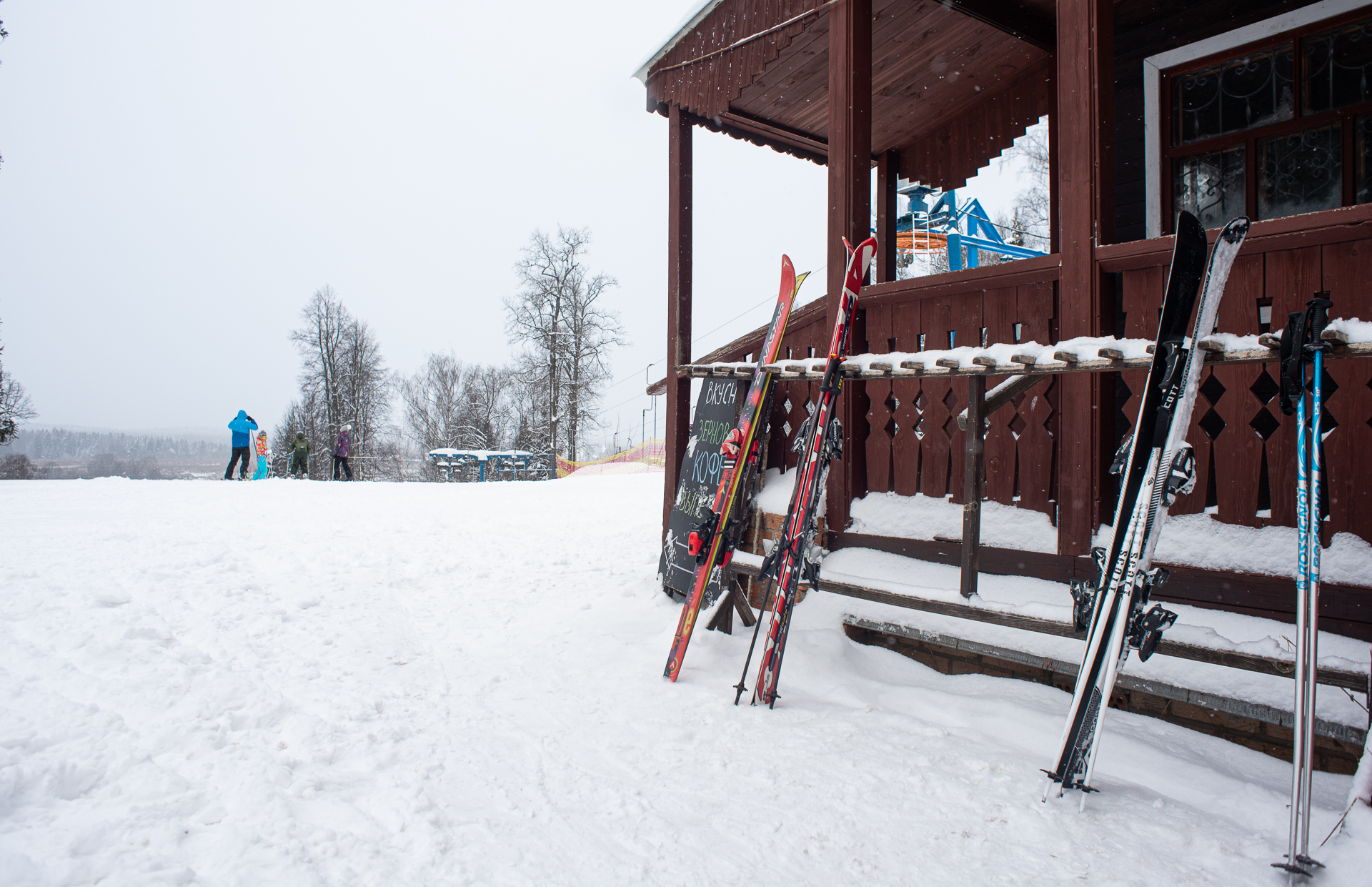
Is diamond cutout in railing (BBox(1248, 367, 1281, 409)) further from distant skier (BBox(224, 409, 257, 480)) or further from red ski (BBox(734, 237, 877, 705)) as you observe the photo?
distant skier (BBox(224, 409, 257, 480))

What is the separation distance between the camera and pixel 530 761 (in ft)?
7.93

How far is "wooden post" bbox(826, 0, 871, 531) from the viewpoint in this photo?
3.94 m

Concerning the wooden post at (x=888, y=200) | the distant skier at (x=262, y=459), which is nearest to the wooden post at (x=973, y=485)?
the wooden post at (x=888, y=200)

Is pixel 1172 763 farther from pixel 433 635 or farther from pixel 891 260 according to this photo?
pixel 891 260

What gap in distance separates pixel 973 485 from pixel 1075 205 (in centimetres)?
140

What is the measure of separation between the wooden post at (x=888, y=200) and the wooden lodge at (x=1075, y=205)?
44cm

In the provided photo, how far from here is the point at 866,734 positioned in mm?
2572

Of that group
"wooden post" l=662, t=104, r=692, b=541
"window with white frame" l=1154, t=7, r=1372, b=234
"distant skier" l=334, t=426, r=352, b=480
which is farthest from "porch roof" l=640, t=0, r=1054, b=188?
"distant skier" l=334, t=426, r=352, b=480

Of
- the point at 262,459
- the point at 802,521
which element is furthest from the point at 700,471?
the point at 262,459

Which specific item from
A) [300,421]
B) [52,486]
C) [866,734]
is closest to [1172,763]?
[866,734]

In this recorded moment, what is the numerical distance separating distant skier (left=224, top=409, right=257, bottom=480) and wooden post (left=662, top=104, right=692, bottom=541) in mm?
10286

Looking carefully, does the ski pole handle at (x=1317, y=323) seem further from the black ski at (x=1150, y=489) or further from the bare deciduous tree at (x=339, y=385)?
the bare deciduous tree at (x=339, y=385)

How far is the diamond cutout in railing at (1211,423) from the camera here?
287 centimetres

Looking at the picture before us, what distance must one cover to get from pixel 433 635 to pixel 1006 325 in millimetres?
3623
